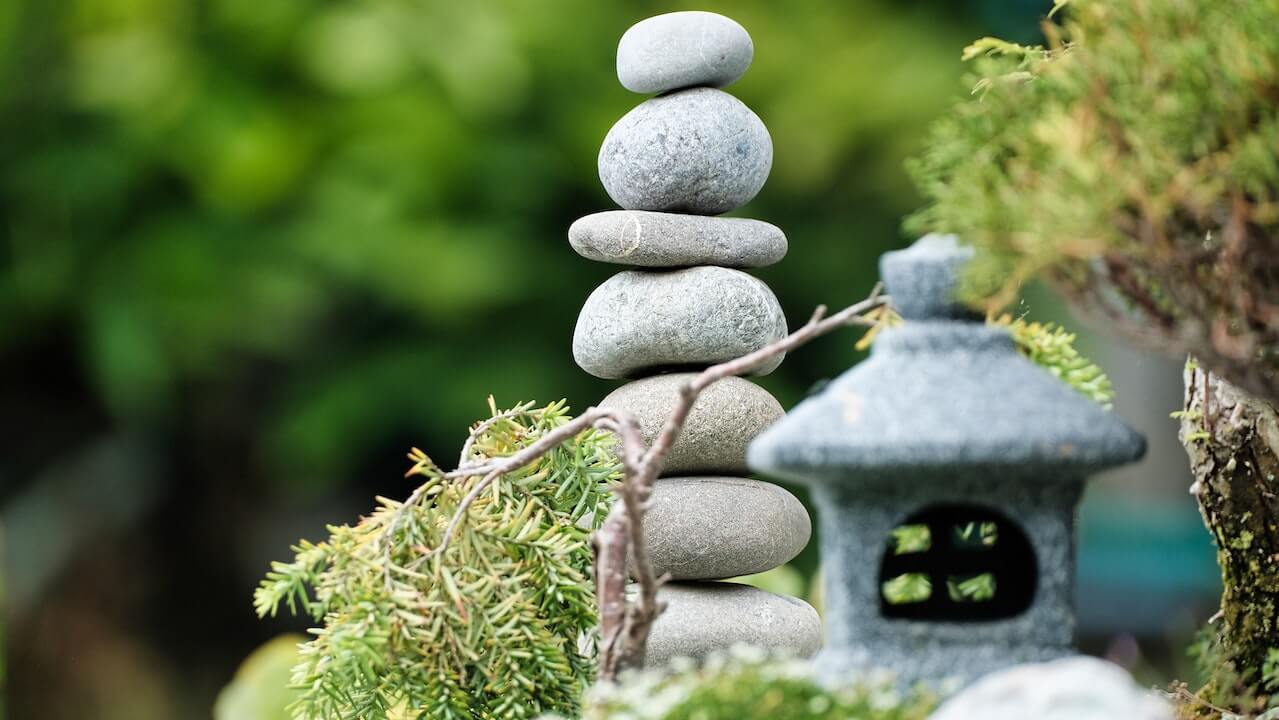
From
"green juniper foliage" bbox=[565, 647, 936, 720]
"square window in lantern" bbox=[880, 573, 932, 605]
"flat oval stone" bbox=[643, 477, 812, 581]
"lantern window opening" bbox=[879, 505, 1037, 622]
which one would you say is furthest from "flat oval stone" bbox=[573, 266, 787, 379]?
"green juniper foliage" bbox=[565, 647, 936, 720]

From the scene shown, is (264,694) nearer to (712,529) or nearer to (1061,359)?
(712,529)

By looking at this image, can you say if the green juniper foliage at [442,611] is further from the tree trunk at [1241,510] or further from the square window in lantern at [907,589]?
the tree trunk at [1241,510]

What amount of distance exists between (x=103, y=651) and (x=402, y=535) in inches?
153

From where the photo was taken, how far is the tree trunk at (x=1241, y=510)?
2816mm

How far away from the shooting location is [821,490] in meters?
1.99

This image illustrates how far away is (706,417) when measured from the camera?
3102 millimetres

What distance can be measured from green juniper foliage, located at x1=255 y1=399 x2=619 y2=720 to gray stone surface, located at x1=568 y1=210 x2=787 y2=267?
70 cm

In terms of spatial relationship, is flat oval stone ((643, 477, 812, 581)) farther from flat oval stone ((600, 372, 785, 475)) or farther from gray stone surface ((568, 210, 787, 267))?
gray stone surface ((568, 210, 787, 267))

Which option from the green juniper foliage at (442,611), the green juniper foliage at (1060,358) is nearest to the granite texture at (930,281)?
the green juniper foliage at (1060,358)

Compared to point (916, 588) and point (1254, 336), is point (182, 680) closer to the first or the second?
point (916, 588)

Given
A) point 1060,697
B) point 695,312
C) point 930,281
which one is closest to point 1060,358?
point 930,281

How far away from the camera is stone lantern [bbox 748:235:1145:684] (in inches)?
72.1

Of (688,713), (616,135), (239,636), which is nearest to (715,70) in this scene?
(616,135)

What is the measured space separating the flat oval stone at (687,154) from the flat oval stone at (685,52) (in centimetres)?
4
